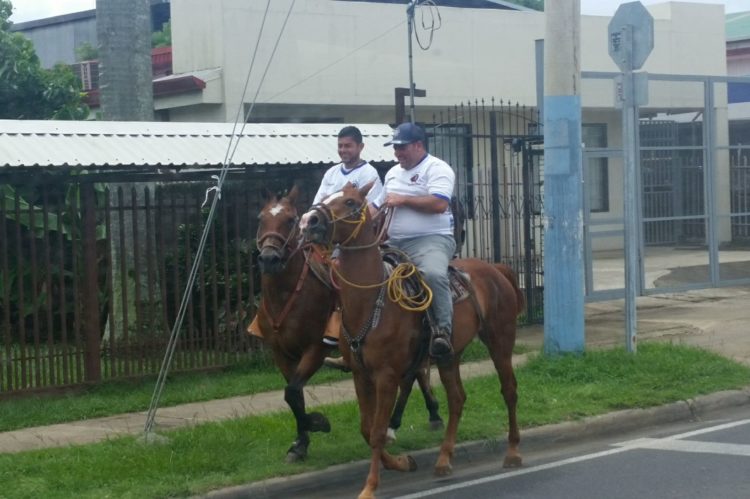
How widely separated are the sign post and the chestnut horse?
448 cm

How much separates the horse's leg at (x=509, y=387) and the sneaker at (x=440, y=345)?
94cm

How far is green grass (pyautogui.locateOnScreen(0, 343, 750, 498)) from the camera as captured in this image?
26.2ft

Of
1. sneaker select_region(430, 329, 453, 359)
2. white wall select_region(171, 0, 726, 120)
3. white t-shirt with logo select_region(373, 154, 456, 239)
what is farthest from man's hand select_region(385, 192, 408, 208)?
white wall select_region(171, 0, 726, 120)

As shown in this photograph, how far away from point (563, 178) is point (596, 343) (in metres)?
3.08

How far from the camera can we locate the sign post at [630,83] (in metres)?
12.1

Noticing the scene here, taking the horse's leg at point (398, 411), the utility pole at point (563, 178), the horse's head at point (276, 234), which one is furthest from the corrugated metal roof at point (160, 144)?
the horse's leg at point (398, 411)

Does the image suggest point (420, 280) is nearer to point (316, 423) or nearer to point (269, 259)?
point (269, 259)

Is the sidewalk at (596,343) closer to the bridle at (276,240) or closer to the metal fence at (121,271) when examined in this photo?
the metal fence at (121,271)

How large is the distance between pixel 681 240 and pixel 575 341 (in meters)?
6.93

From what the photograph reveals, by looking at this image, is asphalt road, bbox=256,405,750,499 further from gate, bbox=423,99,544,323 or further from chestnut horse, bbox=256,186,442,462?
gate, bbox=423,99,544,323

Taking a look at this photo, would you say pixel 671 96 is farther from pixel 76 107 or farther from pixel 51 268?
pixel 51 268

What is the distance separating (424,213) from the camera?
8.35 m

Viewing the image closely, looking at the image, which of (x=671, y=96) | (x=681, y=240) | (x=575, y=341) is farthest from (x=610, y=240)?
(x=575, y=341)

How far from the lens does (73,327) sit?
11.8 metres
